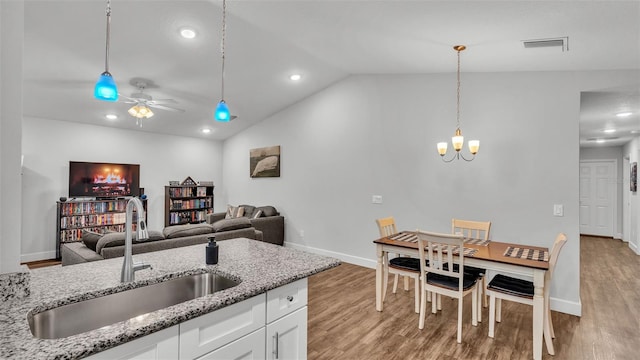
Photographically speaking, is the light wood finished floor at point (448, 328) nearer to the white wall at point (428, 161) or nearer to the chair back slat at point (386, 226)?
the white wall at point (428, 161)

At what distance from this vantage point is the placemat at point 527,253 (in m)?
2.61

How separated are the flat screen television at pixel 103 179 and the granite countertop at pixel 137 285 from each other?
4.82 m

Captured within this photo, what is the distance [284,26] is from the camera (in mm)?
3312

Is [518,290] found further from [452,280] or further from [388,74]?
[388,74]

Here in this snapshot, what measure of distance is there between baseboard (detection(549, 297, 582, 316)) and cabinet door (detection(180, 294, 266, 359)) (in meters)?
3.50

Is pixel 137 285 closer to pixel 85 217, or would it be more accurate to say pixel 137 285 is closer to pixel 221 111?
pixel 221 111

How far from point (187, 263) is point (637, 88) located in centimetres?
460

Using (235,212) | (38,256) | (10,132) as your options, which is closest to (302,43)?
(10,132)

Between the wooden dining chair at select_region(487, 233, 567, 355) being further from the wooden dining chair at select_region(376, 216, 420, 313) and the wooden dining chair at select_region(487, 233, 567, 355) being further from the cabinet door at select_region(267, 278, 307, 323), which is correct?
the cabinet door at select_region(267, 278, 307, 323)

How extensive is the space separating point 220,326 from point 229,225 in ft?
9.52

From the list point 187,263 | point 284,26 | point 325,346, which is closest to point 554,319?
point 325,346

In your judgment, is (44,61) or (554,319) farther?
(44,61)

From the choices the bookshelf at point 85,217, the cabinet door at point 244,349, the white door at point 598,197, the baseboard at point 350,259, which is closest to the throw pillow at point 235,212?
the baseboard at point 350,259

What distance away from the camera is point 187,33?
3.36 m
